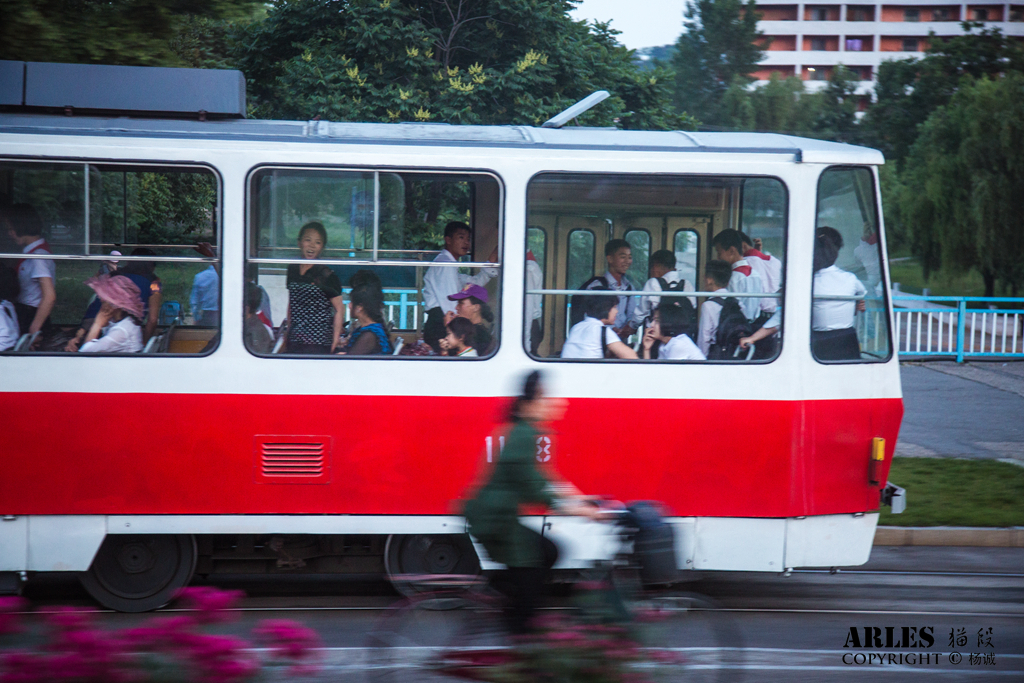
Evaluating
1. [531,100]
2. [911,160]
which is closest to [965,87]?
[911,160]

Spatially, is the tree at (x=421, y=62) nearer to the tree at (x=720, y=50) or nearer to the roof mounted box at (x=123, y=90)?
the roof mounted box at (x=123, y=90)

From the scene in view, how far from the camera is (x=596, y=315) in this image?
5.63m

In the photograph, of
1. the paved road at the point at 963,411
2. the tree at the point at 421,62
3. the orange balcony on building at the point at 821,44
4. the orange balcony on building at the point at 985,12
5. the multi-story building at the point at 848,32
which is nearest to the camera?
the paved road at the point at 963,411

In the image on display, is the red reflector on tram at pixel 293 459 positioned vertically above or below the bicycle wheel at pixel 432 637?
above

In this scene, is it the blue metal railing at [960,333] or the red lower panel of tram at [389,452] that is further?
the blue metal railing at [960,333]

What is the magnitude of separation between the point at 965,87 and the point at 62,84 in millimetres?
30830

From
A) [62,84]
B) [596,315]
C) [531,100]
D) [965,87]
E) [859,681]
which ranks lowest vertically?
[859,681]

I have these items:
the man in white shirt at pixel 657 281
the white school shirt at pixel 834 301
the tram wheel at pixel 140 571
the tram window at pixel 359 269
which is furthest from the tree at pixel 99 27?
the white school shirt at pixel 834 301

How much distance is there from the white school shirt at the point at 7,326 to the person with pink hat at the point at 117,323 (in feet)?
1.28

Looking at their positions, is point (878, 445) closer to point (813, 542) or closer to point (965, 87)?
point (813, 542)

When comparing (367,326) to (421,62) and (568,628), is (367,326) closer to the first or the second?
(568,628)

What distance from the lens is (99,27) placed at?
9133 millimetres

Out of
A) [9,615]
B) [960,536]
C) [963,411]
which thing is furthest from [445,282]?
[963,411]

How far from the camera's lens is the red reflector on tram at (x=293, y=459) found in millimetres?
5527
